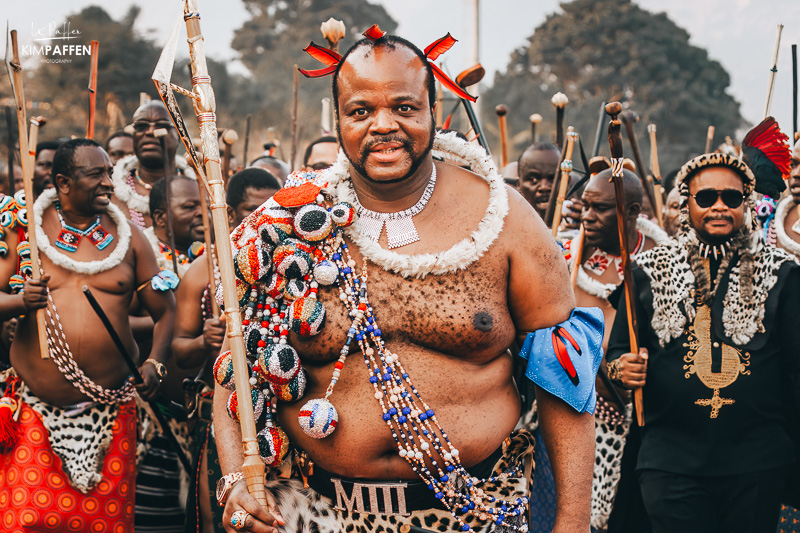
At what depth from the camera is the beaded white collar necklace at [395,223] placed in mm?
2934

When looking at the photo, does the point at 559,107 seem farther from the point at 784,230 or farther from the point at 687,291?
the point at 687,291

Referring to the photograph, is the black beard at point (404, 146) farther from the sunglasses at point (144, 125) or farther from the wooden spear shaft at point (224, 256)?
the sunglasses at point (144, 125)

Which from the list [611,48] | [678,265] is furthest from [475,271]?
[611,48]

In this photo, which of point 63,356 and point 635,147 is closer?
point 63,356

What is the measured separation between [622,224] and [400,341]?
158 centimetres

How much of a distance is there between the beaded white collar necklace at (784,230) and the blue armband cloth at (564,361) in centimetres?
351

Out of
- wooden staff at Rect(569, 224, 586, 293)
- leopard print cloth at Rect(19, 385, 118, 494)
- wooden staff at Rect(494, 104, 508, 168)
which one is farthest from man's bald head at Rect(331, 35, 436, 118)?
wooden staff at Rect(494, 104, 508, 168)

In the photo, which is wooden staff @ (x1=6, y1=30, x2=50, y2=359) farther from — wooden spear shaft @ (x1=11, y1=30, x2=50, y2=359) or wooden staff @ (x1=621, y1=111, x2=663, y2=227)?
wooden staff @ (x1=621, y1=111, x2=663, y2=227)

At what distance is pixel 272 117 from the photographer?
34.8 metres

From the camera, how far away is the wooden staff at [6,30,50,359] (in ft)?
15.3

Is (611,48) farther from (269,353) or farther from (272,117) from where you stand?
(269,353)

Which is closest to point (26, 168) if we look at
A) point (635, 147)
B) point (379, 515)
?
point (379, 515)

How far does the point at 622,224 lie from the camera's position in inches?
Result: 158

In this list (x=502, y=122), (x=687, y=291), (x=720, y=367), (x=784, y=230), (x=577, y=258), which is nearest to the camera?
(x=720, y=367)
